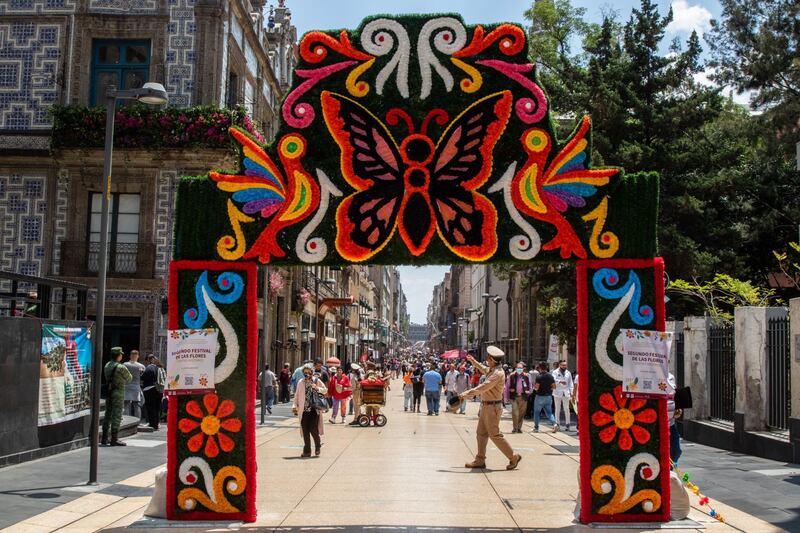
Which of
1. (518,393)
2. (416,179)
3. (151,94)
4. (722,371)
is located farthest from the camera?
(518,393)

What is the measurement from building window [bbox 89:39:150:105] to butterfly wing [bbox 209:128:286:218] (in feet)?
62.1

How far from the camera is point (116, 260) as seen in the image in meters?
26.0

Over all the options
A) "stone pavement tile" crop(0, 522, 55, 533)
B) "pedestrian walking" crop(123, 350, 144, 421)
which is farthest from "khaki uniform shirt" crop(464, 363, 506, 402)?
"pedestrian walking" crop(123, 350, 144, 421)

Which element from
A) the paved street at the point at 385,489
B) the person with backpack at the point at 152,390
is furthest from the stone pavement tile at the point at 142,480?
the person with backpack at the point at 152,390

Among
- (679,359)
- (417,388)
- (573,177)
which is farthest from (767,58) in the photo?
(573,177)

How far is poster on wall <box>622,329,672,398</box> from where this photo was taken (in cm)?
916

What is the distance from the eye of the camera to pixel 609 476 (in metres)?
9.12

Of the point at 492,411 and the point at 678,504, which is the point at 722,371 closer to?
the point at 492,411

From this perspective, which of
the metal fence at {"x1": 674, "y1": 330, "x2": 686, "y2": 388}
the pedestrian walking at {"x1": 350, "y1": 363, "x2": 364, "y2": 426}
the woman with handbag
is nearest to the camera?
the woman with handbag

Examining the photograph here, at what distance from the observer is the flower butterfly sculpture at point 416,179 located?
9.48m

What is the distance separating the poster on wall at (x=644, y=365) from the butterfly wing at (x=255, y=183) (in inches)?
162

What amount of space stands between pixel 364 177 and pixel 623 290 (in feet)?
10.2

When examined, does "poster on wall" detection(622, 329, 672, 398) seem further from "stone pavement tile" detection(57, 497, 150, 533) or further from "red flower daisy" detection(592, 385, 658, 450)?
"stone pavement tile" detection(57, 497, 150, 533)

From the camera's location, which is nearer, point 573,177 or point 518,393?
point 573,177
